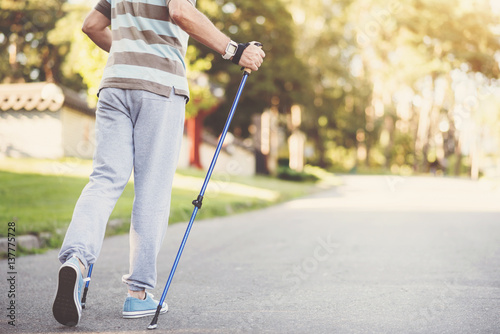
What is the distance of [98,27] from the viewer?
3.00 m

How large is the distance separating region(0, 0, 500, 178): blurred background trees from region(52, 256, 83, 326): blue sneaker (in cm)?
1399

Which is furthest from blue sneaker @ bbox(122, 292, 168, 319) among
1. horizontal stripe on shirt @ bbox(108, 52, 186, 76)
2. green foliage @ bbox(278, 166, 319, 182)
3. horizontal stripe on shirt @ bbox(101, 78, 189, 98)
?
green foliage @ bbox(278, 166, 319, 182)

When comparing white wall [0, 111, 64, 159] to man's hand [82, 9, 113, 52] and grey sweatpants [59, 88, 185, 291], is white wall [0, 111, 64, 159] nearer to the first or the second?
man's hand [82, 9, 113, 52]

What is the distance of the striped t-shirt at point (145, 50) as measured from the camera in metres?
2.68

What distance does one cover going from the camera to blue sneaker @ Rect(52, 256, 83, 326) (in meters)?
2.33

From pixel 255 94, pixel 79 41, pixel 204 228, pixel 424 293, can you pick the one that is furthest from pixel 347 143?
pixel 424 293

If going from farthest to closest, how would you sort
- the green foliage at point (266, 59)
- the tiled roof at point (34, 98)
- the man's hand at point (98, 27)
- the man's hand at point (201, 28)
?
the green foliage at point (266, 59) → the tiled roof at point (34, 98) → the man's hand at point (98, 27) → the man's hand at point (201, 28)

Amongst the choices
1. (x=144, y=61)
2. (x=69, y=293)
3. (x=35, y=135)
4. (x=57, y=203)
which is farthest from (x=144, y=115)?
(x=35, y=135)

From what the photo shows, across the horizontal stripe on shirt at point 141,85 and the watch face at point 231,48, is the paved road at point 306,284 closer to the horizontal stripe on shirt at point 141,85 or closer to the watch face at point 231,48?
the horizontal stripe on shirt at point 141,85

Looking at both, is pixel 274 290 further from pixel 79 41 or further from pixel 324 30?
pixel 324 30

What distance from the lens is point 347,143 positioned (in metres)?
44.2

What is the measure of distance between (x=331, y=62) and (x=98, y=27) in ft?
102

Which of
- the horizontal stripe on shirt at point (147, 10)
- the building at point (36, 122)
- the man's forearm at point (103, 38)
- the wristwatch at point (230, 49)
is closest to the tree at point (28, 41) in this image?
the building at point (36, 122)

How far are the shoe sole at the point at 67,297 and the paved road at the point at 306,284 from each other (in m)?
0.14
